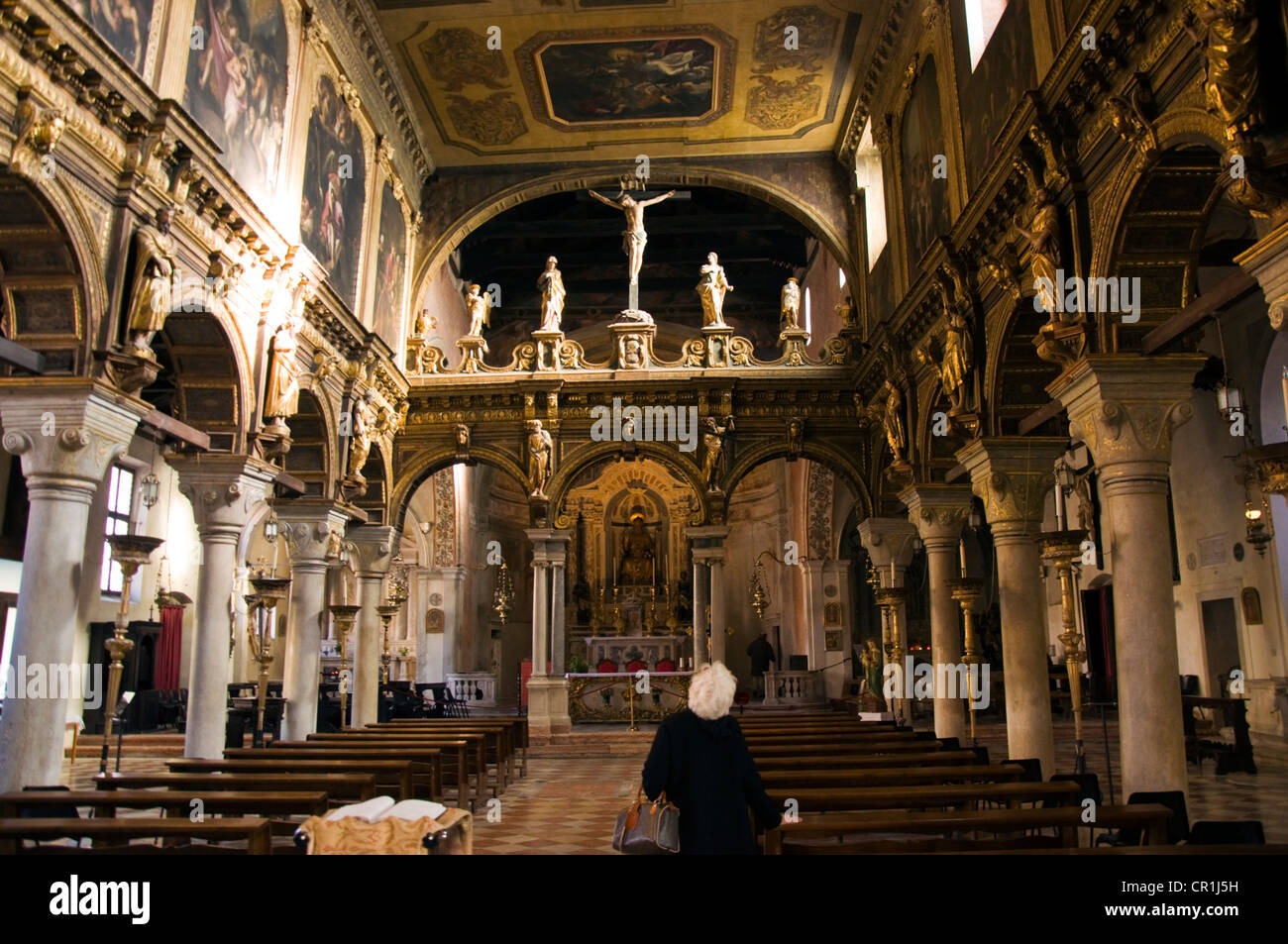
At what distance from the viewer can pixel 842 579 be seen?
2467 centimetres

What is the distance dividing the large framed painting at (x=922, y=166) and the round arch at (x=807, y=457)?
468 cm

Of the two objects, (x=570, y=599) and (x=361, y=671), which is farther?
(x=570, y=599)

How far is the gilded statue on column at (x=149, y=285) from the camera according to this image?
29.6 ft

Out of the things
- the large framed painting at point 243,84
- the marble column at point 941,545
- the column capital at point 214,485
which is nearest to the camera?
the large framed painting at point 243,84

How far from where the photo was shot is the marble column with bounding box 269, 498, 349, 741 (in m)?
15.3

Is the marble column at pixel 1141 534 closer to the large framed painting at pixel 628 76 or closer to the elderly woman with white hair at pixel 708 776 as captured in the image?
the elderly woman with white hair at pixel 708 776

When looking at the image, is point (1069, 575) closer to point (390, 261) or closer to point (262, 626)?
point (262, 626)

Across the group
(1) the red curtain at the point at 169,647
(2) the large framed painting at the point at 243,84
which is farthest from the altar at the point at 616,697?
(2) the large framed painting at the point at 243,84

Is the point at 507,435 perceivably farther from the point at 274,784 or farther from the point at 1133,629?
the point at 1133,629

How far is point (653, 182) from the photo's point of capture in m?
21.3

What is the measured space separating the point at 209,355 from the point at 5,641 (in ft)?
34.7

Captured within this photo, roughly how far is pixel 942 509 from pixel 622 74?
986cm

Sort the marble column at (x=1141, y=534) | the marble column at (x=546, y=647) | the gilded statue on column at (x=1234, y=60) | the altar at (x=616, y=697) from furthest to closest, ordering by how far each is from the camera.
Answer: the altar at (x=616, y=697) < the marble column at (x=546, y=647) < the marble column at (x=1141, y=534) < the gilded statue on column at (x=1234, y=60)

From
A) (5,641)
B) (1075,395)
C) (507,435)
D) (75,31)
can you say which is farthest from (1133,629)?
(5,641)
